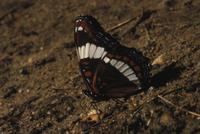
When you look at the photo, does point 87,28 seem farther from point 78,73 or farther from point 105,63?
point 78,73

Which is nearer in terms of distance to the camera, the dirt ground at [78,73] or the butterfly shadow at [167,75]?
the dirt ground at [78,73]

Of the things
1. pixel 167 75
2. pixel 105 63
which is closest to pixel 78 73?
pixel 105 63

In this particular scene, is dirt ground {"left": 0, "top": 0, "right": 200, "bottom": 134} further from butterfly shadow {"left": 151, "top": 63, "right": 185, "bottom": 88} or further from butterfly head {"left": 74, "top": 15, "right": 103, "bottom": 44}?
butterfly head {"left": 74, "top": 15, "right": 103, "bottom": 44}

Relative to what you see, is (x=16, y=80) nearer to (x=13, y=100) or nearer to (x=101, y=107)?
(x=13, y=100)

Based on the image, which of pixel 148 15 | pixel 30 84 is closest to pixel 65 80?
pixel 30 84

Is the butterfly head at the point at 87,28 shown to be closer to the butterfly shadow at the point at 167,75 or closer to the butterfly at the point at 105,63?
the butterfly at the point at 105,63

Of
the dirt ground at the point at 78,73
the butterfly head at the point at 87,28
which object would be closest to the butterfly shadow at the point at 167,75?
the dirt ground at the point at 78,73

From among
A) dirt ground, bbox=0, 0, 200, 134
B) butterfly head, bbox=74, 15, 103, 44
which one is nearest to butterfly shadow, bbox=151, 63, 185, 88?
dirt ground, bbox=0, 0, 200, 134
